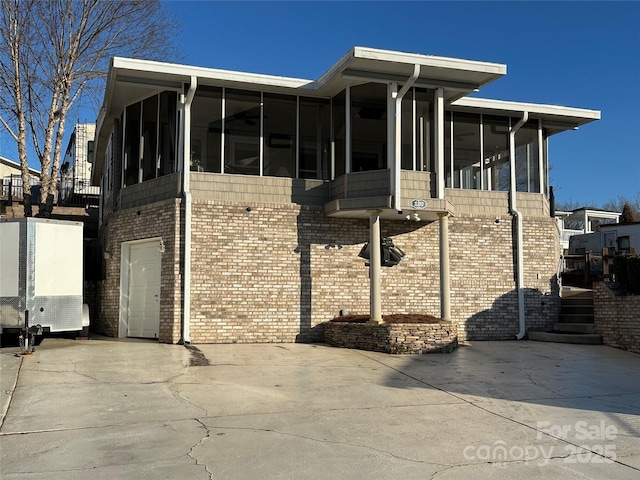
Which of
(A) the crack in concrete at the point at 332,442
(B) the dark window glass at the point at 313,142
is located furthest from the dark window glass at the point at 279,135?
(A) the crack in concrete at the point at 332,442

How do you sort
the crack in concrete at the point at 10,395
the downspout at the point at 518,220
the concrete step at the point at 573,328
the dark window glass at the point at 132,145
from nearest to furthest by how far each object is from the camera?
the crack in concrete at the point at 10,395, the concrete step at the point at 573,328, the dark window glass at the point at 132,145, the downspout at the point at 518,220

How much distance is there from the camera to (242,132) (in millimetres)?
13445

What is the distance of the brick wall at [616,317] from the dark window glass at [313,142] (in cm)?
693

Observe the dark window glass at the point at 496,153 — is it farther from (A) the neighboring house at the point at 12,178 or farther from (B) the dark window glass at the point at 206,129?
(A) the neighboring house at the point at 12,178

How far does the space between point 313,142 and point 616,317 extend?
7.93 meters

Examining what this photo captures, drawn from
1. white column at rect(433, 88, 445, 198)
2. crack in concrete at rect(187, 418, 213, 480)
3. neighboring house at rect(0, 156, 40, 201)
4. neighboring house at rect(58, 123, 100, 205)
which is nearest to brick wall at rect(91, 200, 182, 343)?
white column at rect(433, 88, 445, 198)

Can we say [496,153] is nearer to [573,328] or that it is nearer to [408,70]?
[408,70]

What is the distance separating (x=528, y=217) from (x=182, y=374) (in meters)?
10.1

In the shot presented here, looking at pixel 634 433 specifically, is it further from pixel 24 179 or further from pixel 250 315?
pixel 24 179

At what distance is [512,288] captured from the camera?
14.7 meters

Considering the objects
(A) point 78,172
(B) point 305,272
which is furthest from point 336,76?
(A) point 78,172

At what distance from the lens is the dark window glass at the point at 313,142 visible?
13766 millimetres

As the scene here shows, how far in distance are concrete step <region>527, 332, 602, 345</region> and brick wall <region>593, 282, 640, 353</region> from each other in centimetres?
19

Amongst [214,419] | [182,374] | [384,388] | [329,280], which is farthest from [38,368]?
[329,280]
